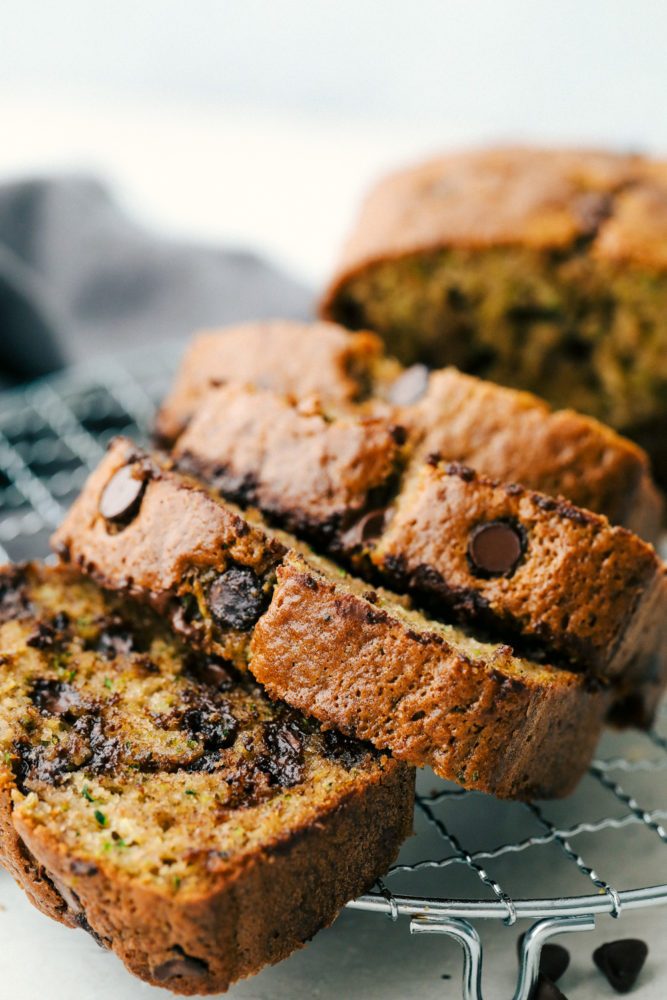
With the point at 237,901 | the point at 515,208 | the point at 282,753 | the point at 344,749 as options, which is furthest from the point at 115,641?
the point at 515,208

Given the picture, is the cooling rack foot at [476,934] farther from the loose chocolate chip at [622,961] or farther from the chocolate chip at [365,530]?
the chocolate chip at [365,530]

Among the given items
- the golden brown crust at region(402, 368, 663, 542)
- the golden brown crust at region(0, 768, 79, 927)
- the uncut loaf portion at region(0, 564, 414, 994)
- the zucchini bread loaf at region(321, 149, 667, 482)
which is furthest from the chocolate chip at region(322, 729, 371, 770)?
the zucchini bread loaf at region(321, 149, 667, 482)

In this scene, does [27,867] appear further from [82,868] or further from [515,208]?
[515,208]

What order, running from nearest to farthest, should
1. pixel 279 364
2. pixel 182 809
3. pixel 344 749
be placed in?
pixel 182 809 → pixel 344 749 → pixel 279 364

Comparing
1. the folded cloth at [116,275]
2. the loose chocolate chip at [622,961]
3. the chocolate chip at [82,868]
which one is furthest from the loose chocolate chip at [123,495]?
the folded cloth at [116,275]

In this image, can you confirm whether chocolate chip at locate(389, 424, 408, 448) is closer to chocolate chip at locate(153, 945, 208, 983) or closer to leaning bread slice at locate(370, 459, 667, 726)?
leaning bread slice at locate(370, 459, 667, 726)

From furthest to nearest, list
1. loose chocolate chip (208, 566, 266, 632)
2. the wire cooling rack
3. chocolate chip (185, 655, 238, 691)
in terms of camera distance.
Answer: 1. chocolate chip (185, 655, 238, 691)
2. loose chocolate chip (208, 566, 266, 632)
3. the wire cooling rack
